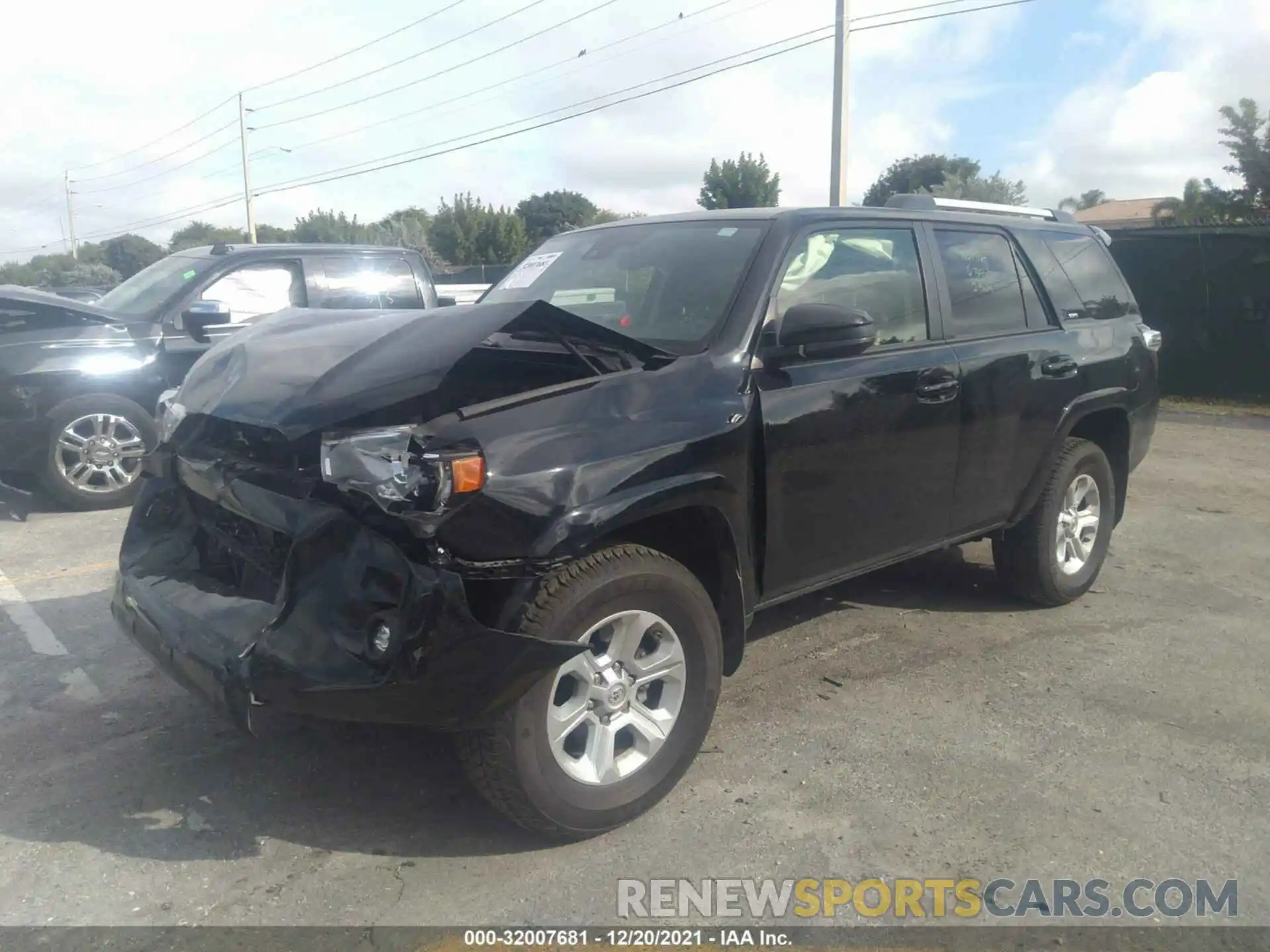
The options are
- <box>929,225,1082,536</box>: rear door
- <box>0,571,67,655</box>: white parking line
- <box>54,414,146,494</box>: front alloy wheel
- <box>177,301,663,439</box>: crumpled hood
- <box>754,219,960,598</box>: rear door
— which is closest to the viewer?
<box>177,301,663,439</box>: crumpled hood

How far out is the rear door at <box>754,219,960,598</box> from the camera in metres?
3.76

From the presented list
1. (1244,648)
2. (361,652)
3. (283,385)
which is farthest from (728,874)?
(1244,648)

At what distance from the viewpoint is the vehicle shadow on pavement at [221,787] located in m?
3.16

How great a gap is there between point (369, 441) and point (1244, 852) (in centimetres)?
286

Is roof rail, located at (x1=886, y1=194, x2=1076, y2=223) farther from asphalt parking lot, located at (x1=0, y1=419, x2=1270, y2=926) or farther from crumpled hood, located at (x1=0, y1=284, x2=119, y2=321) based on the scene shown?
crumpled hood, located at (x1=0, y1=284, x2=119, y2=321)

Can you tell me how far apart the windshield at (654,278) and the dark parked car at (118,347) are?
9.10ft

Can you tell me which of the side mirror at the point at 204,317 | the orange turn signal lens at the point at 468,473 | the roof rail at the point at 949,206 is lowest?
the orange turn signal lens at the point at 468,473

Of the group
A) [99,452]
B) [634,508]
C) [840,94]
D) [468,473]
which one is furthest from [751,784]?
[840,94]

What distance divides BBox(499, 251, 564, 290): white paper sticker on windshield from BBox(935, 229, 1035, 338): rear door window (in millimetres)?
1734

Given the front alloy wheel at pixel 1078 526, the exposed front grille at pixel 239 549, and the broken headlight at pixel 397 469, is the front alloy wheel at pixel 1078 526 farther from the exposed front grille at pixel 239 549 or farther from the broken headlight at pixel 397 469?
the exposed front grille at pixel 239 549

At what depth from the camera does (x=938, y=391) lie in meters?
4.35

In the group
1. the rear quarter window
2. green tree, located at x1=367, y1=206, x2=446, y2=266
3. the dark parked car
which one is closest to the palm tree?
the rear quarter window

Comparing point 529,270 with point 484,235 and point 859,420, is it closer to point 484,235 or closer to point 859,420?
point 859,420

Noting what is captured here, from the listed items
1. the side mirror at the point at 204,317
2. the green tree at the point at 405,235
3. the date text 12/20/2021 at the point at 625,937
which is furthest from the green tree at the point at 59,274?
the date text 12/20/2021 at the point at 625,937
